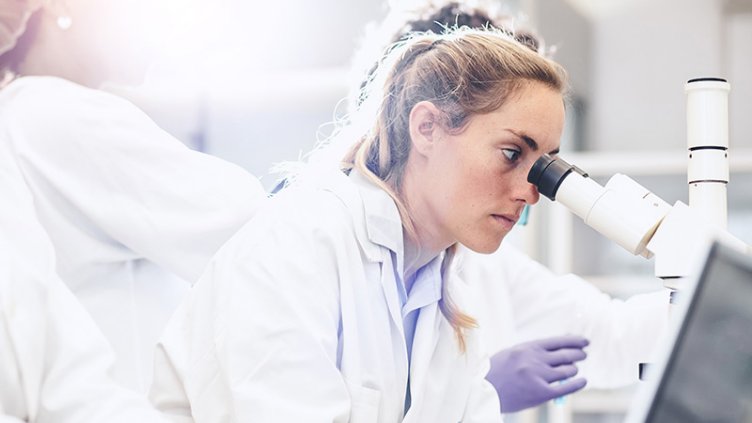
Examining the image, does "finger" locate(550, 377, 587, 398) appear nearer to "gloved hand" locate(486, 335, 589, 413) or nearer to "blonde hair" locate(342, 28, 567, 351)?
"gloved hand" locate(486, 335, 589, 413)

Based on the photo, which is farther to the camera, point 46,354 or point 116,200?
point 116,200

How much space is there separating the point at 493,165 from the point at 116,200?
1.81 ft

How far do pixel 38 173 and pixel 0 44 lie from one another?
0.63ft

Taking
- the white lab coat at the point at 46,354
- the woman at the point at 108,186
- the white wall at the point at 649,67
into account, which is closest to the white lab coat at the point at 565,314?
the woman at the point at 108,186

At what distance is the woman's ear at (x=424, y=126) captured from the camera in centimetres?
139


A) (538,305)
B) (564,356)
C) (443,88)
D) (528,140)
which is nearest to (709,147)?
(528,140)

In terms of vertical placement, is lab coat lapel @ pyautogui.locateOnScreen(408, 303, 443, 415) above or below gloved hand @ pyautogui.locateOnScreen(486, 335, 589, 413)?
above

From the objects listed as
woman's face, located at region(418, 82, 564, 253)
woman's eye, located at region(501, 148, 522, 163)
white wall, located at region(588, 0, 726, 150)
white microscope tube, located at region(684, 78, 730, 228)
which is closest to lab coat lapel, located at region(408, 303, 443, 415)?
woman's face, located at region(418, 82, 564, 253)

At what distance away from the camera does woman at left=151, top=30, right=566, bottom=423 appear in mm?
1173

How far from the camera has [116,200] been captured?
4.99ft

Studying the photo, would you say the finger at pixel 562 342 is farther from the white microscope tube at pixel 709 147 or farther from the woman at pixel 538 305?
the white microscope tube at pixel 709 147

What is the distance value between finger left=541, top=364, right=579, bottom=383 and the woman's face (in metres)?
0.37

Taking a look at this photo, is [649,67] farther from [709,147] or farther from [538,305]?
[709,147]

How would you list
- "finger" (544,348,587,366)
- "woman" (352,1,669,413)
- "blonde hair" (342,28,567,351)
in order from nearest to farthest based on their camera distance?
"blonde hair" (342,28,567,351), "finger" (544,348,587,366), "woman" (352,1,669,413)
